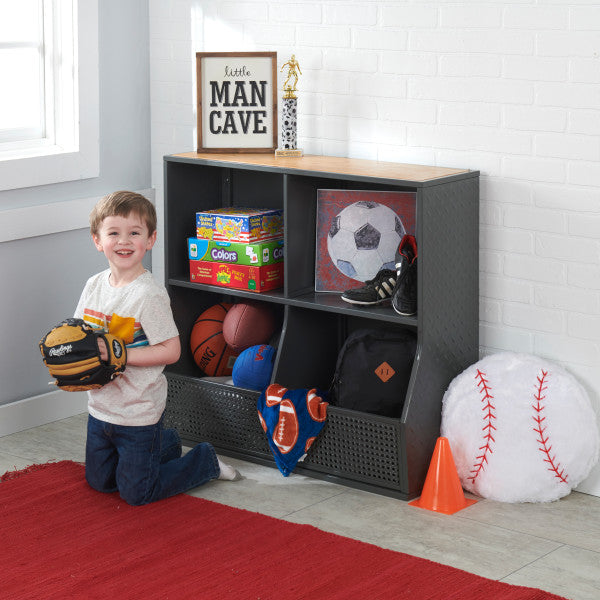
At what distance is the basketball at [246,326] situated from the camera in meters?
3.40

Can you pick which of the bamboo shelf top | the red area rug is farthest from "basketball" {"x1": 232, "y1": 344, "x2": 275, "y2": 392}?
the bamboo shelf top

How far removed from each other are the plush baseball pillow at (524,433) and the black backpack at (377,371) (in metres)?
0.17

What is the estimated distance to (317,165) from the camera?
10.7 feet

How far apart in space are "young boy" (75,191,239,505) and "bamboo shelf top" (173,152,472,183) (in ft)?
1.38

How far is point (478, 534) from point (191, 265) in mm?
1279

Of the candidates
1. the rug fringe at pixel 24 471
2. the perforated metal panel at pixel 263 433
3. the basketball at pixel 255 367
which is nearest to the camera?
the perforated metal panel at pixel 263 433

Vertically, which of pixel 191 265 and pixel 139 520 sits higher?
pixel 191 265

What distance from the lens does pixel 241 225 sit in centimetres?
335

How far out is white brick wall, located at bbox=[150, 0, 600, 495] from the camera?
3.01 metres

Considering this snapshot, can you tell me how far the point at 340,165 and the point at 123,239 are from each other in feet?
2.31

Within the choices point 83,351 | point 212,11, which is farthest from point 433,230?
point 212,11

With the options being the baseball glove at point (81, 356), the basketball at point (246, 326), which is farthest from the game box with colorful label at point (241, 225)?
the baseball glove at point (81, 356)

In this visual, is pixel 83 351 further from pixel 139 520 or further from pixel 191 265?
pixel 191 265

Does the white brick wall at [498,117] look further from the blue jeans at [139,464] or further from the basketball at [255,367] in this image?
the blue jeans at [139,464]
